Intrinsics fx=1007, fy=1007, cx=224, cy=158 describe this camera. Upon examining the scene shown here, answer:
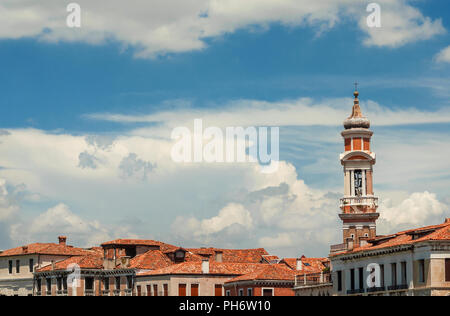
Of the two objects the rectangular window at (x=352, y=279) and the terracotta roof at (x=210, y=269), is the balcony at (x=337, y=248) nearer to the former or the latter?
the terracotta roof at (x=210, y=269)

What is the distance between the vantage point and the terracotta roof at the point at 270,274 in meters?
94.8

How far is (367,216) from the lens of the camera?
345ft

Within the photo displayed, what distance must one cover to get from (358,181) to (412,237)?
3188 cm

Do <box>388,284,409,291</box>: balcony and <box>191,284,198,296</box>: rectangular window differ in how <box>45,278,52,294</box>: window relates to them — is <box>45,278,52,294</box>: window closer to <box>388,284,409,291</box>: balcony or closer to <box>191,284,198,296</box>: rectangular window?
<box>191,284,198,296</box>: rectangular window

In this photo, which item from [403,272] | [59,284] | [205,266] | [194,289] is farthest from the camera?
[59,284]

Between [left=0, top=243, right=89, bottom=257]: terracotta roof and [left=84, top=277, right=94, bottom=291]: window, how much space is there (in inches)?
443

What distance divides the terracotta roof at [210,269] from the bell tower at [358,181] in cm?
1086

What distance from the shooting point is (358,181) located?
4242 inches

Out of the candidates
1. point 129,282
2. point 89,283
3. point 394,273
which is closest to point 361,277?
point 394,273

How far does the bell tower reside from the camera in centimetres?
10531

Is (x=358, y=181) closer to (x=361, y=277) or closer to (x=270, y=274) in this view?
(x=270, y=274)

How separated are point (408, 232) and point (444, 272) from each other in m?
11.6
